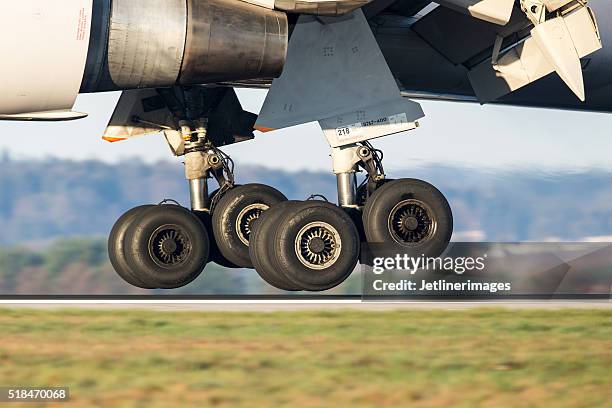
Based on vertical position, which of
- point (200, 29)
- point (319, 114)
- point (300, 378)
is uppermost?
point (200, 29)

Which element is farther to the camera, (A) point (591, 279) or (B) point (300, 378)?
(A) point (591, 279)

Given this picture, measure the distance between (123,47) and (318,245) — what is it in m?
3.35

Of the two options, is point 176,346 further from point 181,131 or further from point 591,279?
point 591,279

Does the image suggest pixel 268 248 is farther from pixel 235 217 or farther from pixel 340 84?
pixel 340 84

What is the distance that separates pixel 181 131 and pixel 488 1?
471 cm

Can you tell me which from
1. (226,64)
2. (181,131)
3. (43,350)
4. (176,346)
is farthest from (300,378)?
(181,131)

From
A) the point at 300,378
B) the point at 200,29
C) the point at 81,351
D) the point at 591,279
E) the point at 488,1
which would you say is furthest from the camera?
the point at 591,279

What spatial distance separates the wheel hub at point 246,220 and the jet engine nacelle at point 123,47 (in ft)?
8.45

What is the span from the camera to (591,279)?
17.1 metres

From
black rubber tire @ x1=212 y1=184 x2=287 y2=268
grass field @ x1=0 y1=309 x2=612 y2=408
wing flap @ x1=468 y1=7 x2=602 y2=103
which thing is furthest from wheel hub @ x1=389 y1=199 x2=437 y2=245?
wing flap @ x1=468 y1=7 x2=602 y2=103

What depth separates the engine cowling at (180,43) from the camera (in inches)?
544

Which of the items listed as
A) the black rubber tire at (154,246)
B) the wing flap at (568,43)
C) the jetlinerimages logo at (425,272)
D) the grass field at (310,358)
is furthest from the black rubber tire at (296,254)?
the wing flap at (568,43)

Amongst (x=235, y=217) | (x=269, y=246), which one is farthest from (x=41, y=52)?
(x=235, y=217)

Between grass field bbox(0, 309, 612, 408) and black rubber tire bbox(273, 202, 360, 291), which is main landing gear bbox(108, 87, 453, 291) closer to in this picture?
black rubber tire bbox(273, 202, 360, 291)
